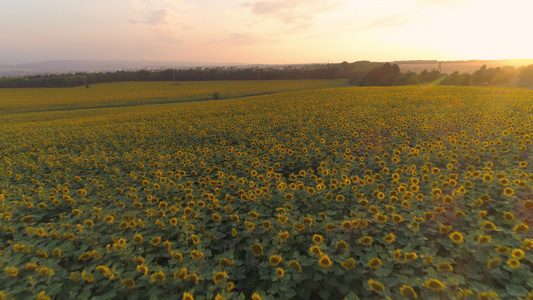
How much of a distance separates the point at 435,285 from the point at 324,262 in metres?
0.97

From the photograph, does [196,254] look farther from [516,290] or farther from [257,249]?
[516,290]

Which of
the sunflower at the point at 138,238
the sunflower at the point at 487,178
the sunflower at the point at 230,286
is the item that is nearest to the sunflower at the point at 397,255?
the sunflower at the point at 230,286

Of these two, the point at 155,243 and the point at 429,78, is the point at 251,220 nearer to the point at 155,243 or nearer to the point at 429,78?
the point at 155,243

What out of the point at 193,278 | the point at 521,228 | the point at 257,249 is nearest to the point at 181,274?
the point at 193,278

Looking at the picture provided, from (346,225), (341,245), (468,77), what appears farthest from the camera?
(468,77)

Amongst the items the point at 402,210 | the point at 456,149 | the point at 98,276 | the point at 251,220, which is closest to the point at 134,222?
the point at 98,276

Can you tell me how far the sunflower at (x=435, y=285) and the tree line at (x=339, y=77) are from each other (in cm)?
4831

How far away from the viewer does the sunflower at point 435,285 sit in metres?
2.21

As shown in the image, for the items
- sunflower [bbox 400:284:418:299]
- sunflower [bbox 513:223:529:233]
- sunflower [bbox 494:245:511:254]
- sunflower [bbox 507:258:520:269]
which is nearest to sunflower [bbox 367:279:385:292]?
sunflower [bbox 400:284:418:299]

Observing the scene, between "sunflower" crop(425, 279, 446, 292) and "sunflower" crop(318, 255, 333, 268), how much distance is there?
861 mm

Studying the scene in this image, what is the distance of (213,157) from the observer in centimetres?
748

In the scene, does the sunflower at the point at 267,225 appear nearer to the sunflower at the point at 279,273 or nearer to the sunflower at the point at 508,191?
the sunflower at the point at 279,273

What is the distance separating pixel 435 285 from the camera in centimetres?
222

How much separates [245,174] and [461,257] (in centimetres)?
421
